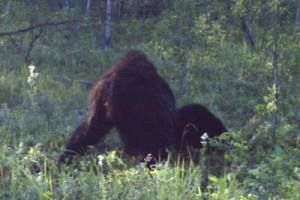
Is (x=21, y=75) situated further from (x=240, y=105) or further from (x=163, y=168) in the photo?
(x=163, y=168)

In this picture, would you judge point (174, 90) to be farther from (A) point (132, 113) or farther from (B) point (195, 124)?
(A) point (132, 113)

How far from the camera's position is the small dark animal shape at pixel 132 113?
5.57 metres

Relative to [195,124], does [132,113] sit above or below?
above

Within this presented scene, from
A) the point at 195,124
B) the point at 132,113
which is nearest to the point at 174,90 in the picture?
the point at 195,124

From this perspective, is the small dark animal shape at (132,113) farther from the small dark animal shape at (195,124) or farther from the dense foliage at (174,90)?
the small dark animal shape at (195,124)

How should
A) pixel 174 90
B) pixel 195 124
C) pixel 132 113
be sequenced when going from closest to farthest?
pixel 132 113 < pixel 195 124 < pixel 174 90

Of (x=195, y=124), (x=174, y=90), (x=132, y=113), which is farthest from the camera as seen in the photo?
(x=174, y=90)

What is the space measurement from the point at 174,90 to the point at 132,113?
2867 millimetres

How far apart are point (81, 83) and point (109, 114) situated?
321cm

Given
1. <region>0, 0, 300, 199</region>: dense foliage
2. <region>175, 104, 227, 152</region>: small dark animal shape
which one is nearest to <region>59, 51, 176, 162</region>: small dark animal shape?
<region>0, 0, 300, 199</region>: dense foliage

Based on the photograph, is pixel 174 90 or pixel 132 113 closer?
pixel 132 113

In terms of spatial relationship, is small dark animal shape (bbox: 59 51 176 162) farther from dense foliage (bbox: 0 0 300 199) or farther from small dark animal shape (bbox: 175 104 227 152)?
small dark animal shape (bbox: 175 104 227 152)

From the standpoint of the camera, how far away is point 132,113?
18.6 ft

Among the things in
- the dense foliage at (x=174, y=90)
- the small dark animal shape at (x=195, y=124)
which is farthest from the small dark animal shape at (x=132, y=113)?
the small dark animal shape at (x=195, y=124)
